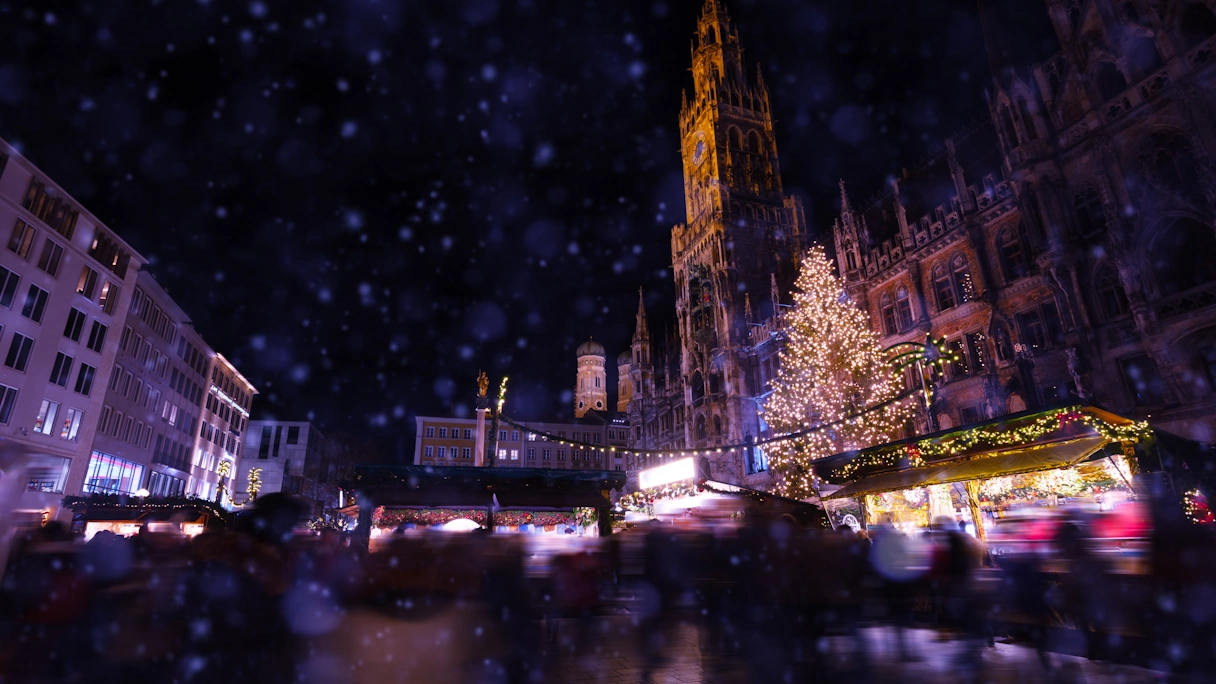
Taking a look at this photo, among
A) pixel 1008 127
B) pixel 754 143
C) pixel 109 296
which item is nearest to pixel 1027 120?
pixel 1008 127

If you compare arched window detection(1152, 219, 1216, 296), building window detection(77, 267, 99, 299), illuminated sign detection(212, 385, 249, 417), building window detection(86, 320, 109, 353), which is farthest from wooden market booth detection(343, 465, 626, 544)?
illuminated sign detection(212, 385, 249, 417)

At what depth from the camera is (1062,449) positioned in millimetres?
12766

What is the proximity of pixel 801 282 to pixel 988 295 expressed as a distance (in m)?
8.60

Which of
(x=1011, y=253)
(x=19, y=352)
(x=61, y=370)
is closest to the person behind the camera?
(x=1011, y=253)

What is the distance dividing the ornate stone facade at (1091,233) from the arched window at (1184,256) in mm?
43

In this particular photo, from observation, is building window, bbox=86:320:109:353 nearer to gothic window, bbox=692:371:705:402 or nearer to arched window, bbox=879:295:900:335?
gothic window, bbox=692:371:705:402

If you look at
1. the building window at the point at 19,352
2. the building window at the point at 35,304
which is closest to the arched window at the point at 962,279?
the building window at the point at 19,352

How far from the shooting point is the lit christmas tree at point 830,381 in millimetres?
26906

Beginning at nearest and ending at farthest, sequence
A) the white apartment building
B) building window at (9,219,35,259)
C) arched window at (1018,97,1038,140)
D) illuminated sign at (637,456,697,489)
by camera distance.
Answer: arched window at (1018,97,1038,140), the white apartment building, illuminated sign at (637,456,697,489), building window at (9,219,35,259)

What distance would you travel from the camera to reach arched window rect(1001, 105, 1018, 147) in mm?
25125

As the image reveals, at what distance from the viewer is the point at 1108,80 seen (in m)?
22.1

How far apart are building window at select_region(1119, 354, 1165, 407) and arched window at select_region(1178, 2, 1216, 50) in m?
10.9

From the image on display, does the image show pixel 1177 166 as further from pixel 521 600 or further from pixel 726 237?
pixel 726 237

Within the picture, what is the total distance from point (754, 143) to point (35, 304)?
183 ft
